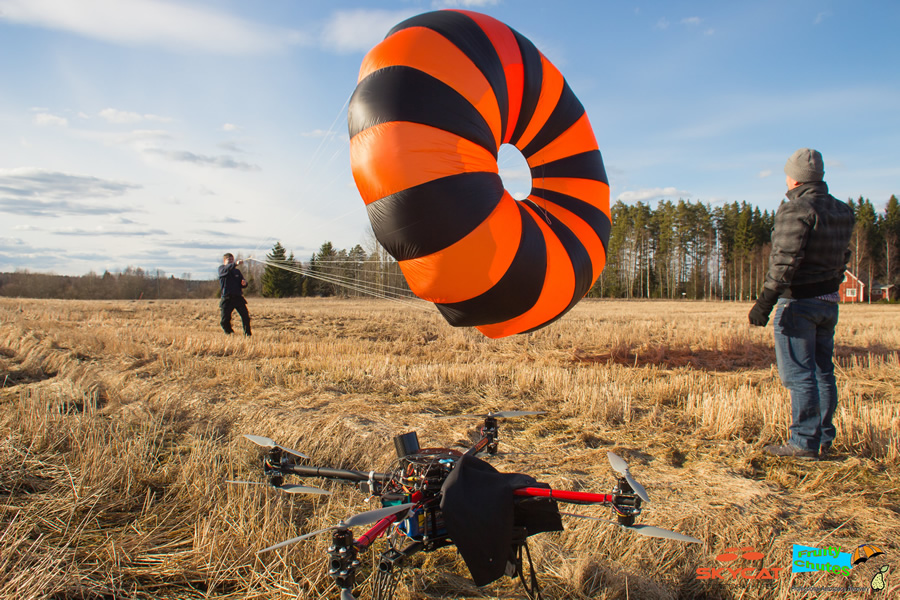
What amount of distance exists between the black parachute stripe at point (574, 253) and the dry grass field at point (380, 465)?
123cm

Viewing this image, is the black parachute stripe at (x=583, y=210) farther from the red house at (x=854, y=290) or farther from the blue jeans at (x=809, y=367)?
the red house at (x=854, y=290)

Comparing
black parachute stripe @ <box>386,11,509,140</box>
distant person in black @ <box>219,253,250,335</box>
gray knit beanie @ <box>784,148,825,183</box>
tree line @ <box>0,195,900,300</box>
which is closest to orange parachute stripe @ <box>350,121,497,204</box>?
black parachute stripe @ <box>386,11,509,140</box>

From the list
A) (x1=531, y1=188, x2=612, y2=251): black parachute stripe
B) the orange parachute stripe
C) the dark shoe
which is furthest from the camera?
(x1=531, y1=188, x2=612, y2=251): black parachute stripe

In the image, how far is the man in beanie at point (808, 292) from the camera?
138 inches

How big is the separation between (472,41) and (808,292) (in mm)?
3135

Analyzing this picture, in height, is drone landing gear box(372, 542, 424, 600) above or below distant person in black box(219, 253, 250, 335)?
below

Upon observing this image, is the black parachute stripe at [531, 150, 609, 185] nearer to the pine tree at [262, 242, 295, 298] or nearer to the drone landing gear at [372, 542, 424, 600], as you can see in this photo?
the drone landing gear at [372, 542, 424, 600]

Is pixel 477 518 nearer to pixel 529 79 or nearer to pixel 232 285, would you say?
pixel 529 79

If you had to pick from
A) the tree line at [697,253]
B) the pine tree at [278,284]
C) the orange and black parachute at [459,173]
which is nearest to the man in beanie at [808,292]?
the orange and black parachute at [459,173]

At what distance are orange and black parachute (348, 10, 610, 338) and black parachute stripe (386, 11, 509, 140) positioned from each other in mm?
10

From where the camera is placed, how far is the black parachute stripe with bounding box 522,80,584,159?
4.38 meters

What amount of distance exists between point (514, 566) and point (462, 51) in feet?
10.7

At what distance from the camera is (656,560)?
2.30m

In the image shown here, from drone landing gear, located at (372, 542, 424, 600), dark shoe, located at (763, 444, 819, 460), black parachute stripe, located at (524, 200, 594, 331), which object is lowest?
dark shoe, located at (763, 444, 819, 460)
